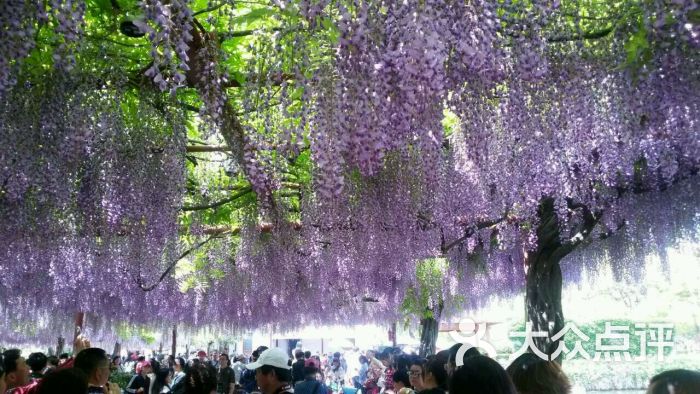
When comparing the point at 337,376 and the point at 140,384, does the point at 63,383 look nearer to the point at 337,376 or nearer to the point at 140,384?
the point at 140,384

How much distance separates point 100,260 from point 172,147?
150 inches

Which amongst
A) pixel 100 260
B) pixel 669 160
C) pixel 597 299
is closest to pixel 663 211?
pixel 669 160

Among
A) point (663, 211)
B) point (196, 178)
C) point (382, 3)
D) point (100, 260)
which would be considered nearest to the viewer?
point (382, 3)

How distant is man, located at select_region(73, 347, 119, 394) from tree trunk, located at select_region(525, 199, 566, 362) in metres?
4.37

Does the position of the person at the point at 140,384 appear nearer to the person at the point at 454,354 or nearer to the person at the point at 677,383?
the person at the point at 454,354

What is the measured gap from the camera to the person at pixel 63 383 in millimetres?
2771

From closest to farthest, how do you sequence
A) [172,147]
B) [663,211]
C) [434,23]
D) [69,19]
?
[69,19] → [434,23] → [172,147] → [663,211]

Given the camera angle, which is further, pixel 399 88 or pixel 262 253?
pixel 262 253

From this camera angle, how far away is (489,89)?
3543 mm

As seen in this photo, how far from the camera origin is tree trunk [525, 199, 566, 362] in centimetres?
670

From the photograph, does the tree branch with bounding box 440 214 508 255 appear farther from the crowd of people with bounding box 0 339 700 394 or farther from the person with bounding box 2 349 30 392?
the person with bounding box 2 349 30 392

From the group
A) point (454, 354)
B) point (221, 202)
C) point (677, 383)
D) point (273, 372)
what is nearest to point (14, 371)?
point (273, 372)

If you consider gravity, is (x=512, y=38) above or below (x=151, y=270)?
above

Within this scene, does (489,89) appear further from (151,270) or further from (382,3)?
(151,270)
